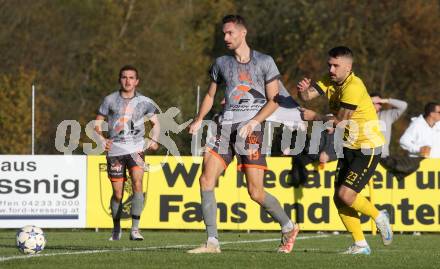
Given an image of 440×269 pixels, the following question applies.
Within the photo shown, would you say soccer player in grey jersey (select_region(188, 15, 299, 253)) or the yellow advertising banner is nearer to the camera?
soccer player in grey jersey (select_region(188, 15, 299, 253))

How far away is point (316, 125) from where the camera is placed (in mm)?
18875

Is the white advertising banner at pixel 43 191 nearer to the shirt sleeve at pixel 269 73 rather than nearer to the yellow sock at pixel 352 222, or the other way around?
the yellow sock at pixel 352 222

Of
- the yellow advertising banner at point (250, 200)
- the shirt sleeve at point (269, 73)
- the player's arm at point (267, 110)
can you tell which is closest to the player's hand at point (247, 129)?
the player's arm at point (267, 110)

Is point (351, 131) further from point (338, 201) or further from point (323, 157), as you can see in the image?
point (323, 157)

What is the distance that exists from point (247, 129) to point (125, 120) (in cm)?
425

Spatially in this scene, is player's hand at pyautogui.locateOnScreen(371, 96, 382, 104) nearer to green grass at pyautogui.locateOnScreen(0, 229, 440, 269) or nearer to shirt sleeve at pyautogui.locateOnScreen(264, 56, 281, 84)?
green grass at pyautogui.locateOnScreen(0, 229, 440, 269)

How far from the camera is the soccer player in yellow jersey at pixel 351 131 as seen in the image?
12.1 m

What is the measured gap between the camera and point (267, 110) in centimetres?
1210

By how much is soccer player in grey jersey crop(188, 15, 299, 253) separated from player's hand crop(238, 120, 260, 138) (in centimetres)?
20

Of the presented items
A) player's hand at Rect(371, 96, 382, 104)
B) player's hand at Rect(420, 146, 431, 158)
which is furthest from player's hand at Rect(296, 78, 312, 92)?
player's hand at Rect(420, 146, 431, 158)

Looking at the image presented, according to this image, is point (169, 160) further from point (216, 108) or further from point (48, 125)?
point (48, 125)

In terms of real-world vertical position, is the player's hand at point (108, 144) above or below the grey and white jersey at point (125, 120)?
below

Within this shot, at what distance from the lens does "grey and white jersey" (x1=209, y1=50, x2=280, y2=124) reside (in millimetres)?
12242

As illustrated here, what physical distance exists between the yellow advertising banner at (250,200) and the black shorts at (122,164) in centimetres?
307
